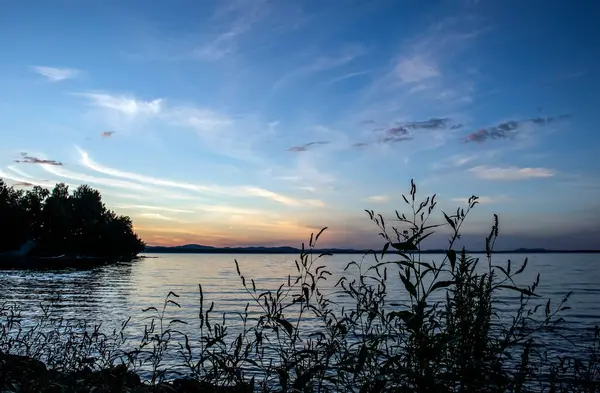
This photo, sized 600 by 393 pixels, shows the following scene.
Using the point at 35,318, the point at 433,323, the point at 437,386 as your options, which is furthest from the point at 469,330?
the point at 35,318

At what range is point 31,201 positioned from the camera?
12438 centimetres

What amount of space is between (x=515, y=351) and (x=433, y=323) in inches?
557

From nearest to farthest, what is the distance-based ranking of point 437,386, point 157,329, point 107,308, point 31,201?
point 437,386
point 157,329
point 107,308
point 31,201

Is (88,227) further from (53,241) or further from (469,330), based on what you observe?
(469,330)

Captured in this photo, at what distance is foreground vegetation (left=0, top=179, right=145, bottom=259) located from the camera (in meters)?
118

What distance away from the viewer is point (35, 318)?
23.9 meters

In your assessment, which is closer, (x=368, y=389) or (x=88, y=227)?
(x=368, y=389)

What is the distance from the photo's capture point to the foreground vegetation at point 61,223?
387ft

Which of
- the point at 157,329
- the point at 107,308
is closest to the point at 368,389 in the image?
the point at 157,329

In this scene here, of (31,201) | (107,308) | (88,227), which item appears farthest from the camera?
(88,227)

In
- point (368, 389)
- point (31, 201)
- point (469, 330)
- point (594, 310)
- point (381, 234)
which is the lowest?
point (594, 310)

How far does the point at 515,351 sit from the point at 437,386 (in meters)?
14.8

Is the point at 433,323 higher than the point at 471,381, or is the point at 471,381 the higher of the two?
the point at 433,323

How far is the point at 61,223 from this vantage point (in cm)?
12638
